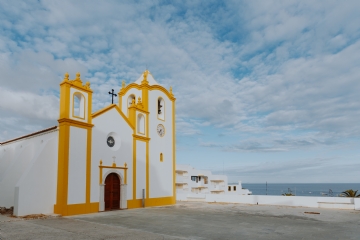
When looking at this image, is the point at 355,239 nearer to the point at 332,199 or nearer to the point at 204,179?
the point at 332,199

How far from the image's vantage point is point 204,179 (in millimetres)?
56062

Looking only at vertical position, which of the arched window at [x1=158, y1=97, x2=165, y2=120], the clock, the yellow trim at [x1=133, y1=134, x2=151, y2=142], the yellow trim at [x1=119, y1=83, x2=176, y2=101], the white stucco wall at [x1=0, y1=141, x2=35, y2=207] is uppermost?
the yellow trim at [x1=119, y1=83, x2=176, y2=101]

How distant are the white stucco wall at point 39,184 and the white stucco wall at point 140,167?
19.7 ft

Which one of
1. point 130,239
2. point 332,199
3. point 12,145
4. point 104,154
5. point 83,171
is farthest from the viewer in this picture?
point 12,145

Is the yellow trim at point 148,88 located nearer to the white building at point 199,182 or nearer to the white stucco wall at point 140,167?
the white stucco wall at point 140,167

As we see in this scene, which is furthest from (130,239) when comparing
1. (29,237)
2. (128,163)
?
(128,163)

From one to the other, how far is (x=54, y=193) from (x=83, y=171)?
182 centimetres

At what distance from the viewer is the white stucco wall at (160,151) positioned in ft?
70.9

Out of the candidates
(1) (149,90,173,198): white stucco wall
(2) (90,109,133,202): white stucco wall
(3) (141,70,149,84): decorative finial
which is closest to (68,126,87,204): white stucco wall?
(2) (90,109,133,202): white stucco wall

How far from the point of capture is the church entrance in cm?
1764

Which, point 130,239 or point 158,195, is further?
point 158,195

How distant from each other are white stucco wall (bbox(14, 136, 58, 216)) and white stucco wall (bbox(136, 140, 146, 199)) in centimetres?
602

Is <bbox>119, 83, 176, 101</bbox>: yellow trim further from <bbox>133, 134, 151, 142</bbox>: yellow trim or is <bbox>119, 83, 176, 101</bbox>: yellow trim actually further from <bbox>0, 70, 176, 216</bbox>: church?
<bbox>133, 134, 151, 142</bbox>: yellow trim

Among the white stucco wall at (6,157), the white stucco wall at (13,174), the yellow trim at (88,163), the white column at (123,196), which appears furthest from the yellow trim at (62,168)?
the white stucco wall at (6,157)
